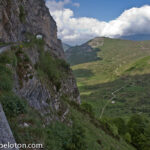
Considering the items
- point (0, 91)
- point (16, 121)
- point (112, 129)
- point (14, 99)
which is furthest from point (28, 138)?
point (112, 129)

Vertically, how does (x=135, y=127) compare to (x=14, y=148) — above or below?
→ below

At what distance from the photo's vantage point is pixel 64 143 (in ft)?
51.5

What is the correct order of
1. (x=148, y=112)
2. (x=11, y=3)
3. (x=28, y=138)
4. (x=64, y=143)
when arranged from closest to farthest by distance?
(x=28, y=138)
(x=64, y=143)
(x=11, y=3)
(x=148, y=112)

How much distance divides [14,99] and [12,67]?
6.67 meters

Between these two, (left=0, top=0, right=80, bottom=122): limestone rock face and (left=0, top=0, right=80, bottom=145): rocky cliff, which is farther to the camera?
(left=0, top=0, right=80, bottom=122): limestone rock face

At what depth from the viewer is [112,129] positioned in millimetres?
49531

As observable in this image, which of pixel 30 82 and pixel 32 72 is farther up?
pixel 32 72

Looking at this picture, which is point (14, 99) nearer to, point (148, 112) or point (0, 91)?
point (0, 91)

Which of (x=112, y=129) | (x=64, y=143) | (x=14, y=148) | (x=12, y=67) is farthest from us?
(x=112, y=129)

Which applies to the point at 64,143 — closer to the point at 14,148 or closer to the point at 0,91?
the point at 14,148

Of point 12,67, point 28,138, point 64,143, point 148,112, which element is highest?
point 12,67

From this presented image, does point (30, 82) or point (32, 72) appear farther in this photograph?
point (32, 72)

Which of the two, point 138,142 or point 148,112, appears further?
point 148,112

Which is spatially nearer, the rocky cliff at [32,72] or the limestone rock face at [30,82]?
the rocky cliff at [32,72]
